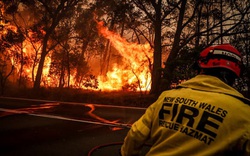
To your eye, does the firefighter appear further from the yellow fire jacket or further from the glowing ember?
the glowing ember

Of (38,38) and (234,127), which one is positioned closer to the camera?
(234,127)

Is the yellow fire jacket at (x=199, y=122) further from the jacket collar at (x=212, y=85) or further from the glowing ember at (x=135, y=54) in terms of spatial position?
the glowing ember at (x=135, y=54)

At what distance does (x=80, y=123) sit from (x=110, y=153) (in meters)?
3.06

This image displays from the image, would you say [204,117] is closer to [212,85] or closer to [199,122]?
[199,122]

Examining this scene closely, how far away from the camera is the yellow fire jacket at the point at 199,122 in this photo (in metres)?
1.75

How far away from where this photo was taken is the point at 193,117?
6.28 ft

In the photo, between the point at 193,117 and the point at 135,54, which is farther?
the point at 135,54

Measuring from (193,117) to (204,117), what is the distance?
8cm

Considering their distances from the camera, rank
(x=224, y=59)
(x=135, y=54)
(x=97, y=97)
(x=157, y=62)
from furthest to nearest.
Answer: (x=135, y=54) < (x=157, y=62) < (x=97, y=97) < (x=224, y=59)

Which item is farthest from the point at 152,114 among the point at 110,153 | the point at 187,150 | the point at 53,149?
the point at 53,149

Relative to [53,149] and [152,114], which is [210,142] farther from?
[53,149]

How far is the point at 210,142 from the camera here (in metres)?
1.80

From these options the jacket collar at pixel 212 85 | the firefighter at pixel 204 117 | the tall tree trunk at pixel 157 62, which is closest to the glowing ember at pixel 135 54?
the tall tree trunk at pixel 157 62

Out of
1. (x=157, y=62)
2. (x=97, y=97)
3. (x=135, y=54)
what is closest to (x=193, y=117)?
(x=97, y=97)
